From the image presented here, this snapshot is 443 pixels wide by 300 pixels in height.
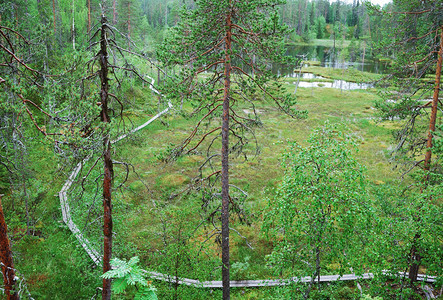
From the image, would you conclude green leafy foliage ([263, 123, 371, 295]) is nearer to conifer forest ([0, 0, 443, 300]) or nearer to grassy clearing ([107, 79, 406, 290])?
conifer forest ([0, 0, 443, 300])

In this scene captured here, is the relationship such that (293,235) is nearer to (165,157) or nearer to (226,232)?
(226,232)

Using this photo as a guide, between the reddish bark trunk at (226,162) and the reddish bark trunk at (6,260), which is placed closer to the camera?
the reddish bark trunk at (6,260)

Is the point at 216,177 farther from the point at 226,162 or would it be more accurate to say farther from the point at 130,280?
the point at 130,280

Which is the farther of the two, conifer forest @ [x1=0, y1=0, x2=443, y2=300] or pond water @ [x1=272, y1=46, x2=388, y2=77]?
pond water @ [x1=272, y1=46, x2=388, y2=77]

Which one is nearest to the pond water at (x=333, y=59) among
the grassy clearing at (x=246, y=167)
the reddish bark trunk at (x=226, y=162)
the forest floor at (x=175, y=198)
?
the forest floor at (x=175, y=198)

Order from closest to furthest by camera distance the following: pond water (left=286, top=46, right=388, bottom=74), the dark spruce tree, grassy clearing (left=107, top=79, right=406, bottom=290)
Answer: the dark spruce tree, grassy clearing (left=107, top=79, right=406, bottom=290), pond water (left=286, top=46, right=388, bottom=74)

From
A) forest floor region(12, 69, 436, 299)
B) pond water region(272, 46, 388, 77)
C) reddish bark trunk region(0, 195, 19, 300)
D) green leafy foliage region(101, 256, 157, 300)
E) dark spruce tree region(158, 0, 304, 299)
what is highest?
pond water region(272, 46, 388, 77)

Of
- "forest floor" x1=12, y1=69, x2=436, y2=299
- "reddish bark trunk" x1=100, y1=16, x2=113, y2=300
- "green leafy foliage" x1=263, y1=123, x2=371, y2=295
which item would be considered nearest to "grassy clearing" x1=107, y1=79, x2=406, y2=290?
"forest floor" x1=12, y1=69, x2=436, y2=299

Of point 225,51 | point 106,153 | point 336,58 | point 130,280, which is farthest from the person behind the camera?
point 336,58

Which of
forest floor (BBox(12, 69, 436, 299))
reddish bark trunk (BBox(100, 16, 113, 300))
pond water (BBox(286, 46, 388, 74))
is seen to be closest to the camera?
reddish bark trunk (BBox(100, 16, 113, 300))

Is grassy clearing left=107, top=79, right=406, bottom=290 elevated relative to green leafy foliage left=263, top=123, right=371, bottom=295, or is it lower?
lower

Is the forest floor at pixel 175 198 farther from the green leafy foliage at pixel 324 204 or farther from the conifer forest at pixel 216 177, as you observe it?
the green leafy foliage at pixel 324 204

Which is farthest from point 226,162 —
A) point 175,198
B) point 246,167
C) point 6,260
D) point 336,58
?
point 336,58

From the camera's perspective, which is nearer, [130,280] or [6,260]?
[130,280]
